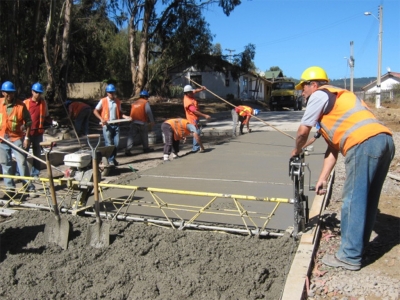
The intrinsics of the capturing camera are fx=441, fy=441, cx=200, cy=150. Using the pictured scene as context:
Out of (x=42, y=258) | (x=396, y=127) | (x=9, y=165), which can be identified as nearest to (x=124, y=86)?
(x=396, y=127)

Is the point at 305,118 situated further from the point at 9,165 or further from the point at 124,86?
the point at 124,86

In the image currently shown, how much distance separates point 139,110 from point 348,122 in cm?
693

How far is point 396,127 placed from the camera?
1694 cm

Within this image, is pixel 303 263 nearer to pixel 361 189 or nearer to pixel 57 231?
pixel 361 189

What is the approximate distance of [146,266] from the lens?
394cm

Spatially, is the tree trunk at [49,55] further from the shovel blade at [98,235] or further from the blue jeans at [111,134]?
the shovel blade at [98,235]

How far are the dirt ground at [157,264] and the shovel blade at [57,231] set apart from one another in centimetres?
Result: 7

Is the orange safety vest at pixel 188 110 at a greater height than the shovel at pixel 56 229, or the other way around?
the orange safety vest at pixel 188 110

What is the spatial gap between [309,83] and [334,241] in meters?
1.60

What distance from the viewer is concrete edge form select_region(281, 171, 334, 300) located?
10.8 feet

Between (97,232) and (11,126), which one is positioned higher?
(11,126)

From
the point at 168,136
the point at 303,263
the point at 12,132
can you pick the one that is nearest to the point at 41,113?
the point at 12,132

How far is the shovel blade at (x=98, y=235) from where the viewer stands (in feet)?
14.3

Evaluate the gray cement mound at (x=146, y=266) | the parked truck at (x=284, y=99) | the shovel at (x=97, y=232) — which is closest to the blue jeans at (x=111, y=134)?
the gray cement mound at (x=146, y=266)
